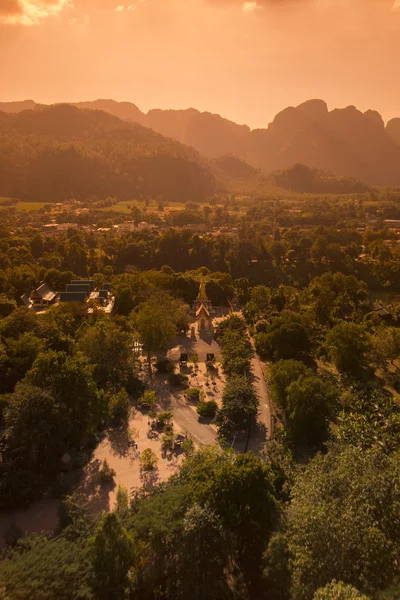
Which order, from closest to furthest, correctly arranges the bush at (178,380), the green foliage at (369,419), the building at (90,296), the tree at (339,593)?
the tree at (339,593)
the green foliage at (369,419)
the bush at (178,380)
the building at (90,296)

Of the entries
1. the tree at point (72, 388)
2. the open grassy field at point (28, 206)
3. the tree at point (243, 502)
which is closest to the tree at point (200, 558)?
the tree at point (243, 502)

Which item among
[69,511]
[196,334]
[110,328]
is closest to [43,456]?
[69,511]

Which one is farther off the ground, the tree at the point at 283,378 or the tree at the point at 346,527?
the tree at the point at 346,527

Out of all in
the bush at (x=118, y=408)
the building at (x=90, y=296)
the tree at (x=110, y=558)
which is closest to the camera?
the tree at (x=110, y=558)

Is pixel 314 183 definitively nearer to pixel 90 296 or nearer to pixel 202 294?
pixel 202 294

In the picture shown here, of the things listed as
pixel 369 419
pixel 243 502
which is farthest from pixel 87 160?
pixel 243 502

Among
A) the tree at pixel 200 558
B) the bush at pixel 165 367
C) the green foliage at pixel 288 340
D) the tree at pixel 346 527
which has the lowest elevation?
the bush at pixel 165 367

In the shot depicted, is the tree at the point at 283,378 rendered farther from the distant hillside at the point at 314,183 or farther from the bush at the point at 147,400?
the distant hillside at the point at 314,183
